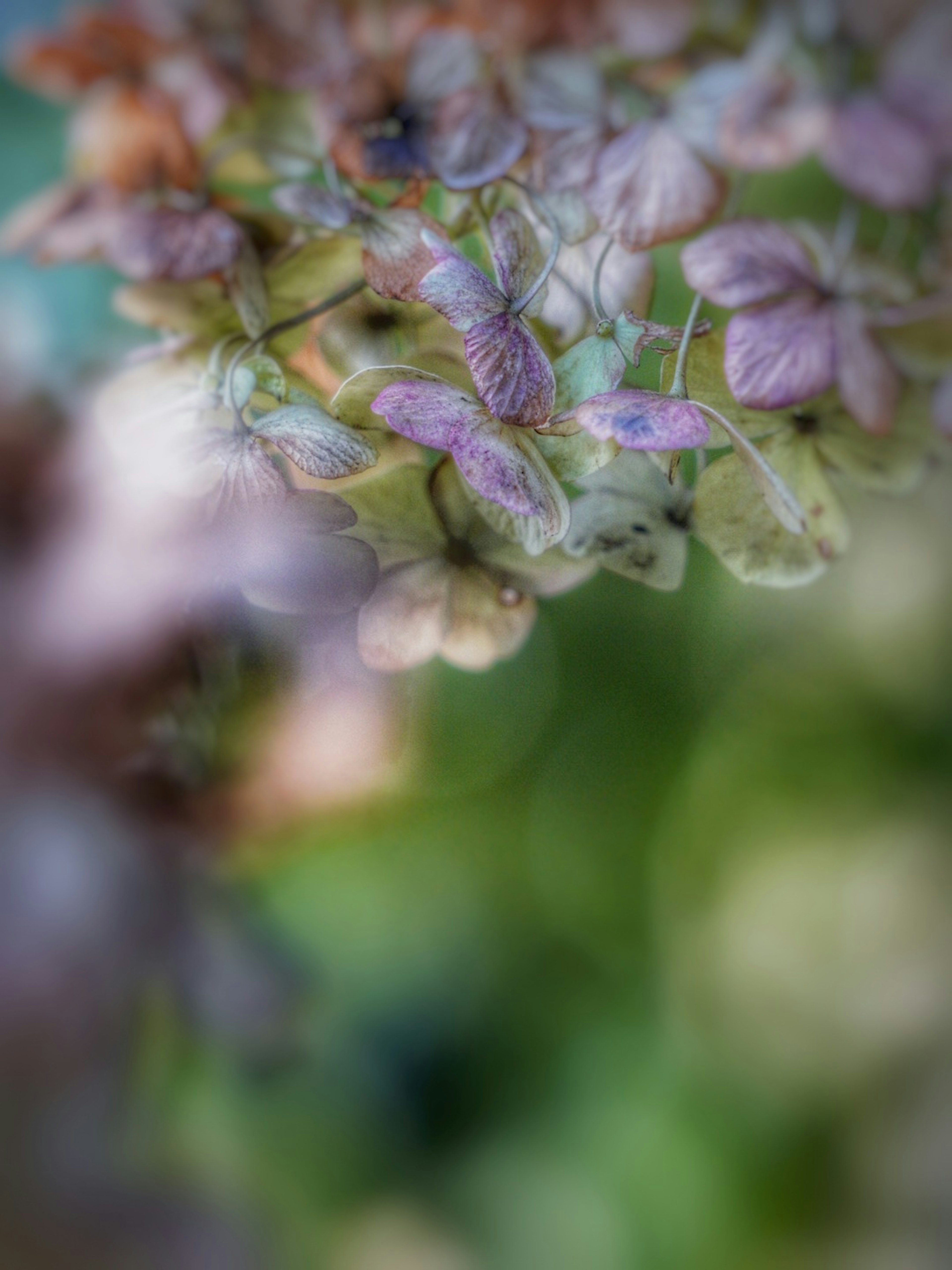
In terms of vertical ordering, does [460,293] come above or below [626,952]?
above

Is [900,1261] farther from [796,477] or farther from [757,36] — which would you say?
[757,36]

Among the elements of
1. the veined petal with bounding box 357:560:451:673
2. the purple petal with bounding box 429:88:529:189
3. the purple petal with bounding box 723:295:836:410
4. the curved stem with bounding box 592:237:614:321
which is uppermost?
the purple petal with bounding box 429:88:529:189

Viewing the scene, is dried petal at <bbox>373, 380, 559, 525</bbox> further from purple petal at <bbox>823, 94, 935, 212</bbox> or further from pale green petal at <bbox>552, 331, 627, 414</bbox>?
purple petal at <bbox>823, 94, 935, 212</bbox>

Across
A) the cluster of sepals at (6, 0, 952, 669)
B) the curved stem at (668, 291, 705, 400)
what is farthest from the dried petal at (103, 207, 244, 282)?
the curved stem at (668, 291, 705, 400)

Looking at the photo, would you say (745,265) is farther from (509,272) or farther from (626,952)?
(626,952)

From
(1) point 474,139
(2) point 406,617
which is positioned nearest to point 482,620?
(2) point 406,617

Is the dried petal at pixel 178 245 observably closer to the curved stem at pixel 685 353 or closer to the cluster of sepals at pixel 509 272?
the cluster of sepals at pixel 509 272

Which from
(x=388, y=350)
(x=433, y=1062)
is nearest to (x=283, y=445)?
(x=388, y=350)
